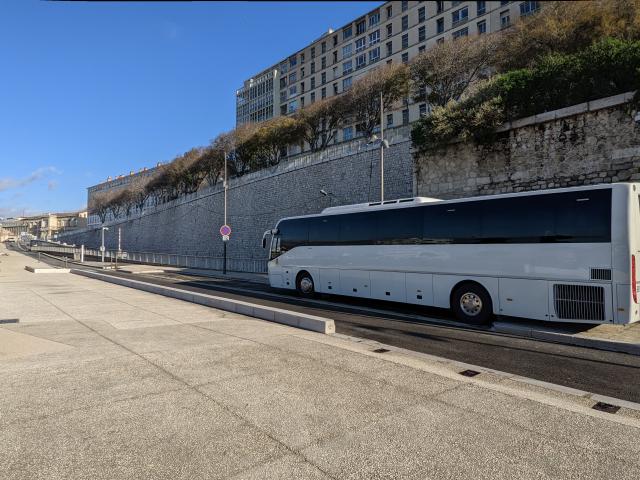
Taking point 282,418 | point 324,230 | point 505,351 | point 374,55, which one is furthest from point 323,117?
point 282,418

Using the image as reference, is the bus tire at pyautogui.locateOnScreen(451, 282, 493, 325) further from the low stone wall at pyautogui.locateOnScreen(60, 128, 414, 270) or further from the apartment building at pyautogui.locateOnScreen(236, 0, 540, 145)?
the apartment building at pyautogui.locateOnScreen(236, 0, 540, 145)

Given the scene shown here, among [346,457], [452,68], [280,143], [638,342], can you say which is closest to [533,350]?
[638,342]

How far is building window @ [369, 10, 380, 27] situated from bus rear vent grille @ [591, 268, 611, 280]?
6232cm

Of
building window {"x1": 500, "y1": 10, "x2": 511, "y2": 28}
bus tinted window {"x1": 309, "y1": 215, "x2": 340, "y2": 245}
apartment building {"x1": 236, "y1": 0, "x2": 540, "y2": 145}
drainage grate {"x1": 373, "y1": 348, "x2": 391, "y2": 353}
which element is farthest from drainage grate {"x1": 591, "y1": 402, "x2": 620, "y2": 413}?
Result: building window {"x1": 500, "y1": 10, "x2": 511, "y2": 28}

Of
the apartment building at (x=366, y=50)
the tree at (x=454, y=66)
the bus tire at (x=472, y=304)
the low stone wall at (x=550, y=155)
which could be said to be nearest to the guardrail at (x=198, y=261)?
the low stone wall at (x=550, y=155)

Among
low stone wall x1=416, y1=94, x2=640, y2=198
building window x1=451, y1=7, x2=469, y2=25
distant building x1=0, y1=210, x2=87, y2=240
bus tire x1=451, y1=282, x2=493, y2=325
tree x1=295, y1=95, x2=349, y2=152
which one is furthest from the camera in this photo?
distant building x1=0, y1=210, x2=87, y2=240

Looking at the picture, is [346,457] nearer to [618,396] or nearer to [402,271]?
[618,396]

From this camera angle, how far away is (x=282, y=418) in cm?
396

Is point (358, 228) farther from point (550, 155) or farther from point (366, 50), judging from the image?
point (366, 50)

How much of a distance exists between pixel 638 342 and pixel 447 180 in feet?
45.2

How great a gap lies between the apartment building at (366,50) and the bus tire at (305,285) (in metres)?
34.5

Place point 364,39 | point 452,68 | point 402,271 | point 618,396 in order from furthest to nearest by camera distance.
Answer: point 364,39
point 452,68
point 402,271
point 618,396

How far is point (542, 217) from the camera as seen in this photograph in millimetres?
9398

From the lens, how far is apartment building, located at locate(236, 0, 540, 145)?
48.6 meters
